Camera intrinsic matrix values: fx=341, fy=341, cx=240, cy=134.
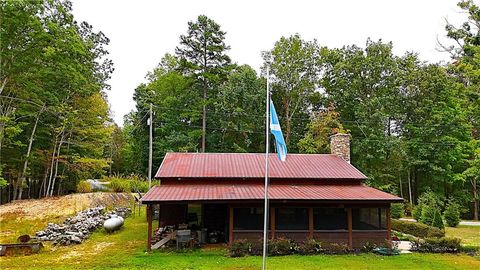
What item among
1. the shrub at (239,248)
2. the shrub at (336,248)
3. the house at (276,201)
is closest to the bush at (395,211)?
the house at (276,201)

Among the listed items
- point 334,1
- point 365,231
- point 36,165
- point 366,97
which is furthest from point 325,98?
point 36,165

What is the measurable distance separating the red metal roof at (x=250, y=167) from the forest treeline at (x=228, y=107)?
7.82m

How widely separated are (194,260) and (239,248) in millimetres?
1596

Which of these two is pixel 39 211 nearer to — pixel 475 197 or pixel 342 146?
pixel 342 146

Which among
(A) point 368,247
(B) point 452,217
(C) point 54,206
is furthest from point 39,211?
(B) point 452,217

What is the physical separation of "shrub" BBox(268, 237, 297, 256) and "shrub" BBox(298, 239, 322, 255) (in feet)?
0.89

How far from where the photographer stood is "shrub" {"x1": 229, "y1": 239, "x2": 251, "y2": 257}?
1123cm

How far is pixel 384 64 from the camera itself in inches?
1035

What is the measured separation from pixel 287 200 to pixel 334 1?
9166mm

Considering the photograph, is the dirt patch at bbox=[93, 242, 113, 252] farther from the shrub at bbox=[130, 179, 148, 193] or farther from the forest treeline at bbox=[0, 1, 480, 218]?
the shrub at bbox=[130, 179, 148, 193]

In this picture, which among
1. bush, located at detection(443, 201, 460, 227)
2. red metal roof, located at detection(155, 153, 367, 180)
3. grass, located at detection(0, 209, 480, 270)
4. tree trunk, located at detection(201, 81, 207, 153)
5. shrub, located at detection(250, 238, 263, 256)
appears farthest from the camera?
tree trunk, located at detection(201, 81, 207, 153)

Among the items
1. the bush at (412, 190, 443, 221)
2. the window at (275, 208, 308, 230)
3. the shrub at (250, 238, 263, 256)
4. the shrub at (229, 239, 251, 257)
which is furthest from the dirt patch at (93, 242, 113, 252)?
the bush at (412, 190, 443, 221)

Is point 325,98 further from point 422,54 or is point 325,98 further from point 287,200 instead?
point 287,200

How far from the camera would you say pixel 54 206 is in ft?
56.7
